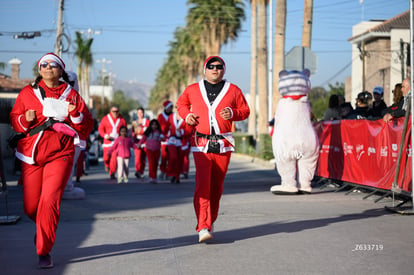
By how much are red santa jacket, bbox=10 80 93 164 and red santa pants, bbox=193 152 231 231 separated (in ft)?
5.08

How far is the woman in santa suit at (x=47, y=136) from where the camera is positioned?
6.50 m

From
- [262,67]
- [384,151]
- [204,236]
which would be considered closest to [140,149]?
[384,151]

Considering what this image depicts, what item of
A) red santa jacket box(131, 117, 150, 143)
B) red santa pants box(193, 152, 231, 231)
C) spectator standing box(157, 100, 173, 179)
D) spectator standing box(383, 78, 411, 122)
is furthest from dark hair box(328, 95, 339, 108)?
red santa pants box(193, 152, 231, 231)

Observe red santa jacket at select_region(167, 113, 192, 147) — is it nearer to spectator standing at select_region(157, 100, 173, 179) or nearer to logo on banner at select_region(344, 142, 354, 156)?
spectator standing at select_region(157, 100, 173, 179)

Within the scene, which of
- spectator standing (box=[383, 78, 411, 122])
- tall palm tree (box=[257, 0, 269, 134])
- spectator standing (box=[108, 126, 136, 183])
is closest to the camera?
spectator standing (box=[383, 78, 411, 122])

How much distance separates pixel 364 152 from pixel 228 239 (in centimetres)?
574

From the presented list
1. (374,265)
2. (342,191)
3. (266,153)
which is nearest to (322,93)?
(266,153)

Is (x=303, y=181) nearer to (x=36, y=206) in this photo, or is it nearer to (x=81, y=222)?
(x=81, y=222)

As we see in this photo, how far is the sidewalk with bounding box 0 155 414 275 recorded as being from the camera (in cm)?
642

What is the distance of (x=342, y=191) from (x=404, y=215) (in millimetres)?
4383

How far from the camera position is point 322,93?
413 feet

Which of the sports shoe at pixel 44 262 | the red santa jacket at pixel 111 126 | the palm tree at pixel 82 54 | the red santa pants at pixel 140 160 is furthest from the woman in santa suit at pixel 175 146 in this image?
the palm tree at pixel 82 54

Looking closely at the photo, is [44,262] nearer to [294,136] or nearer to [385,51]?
[294,136]

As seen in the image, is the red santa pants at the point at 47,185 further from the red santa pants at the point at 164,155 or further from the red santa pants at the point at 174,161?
the red santa pants at the point at 164,155
